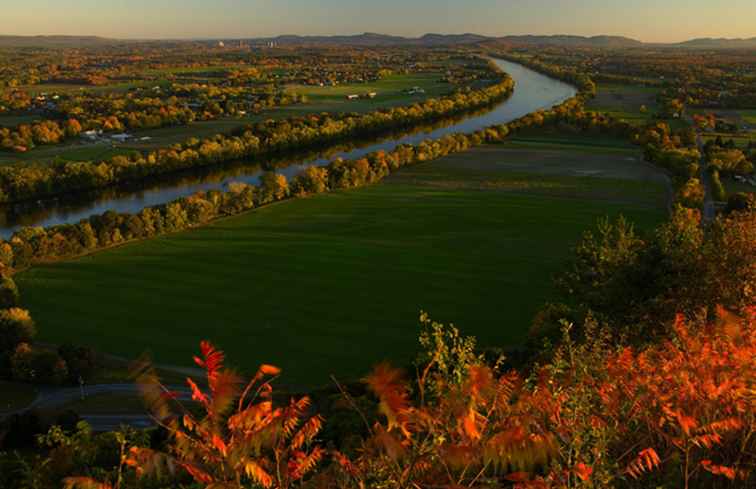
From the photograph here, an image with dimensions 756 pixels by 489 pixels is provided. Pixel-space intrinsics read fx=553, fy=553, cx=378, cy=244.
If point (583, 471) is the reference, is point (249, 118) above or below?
below

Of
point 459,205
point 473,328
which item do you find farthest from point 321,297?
point 459,205

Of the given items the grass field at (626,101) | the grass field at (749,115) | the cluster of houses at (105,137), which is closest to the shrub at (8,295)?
the cluster of houses at (105,137)

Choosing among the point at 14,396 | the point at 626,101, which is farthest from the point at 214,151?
the point at 626,101

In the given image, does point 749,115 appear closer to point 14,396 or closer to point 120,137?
point 120,137

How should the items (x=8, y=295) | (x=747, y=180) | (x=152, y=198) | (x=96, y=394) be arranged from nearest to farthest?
(x=96, y=394) → (x=8, y=295) → (x=747, y=180) → (x=152, y=198)

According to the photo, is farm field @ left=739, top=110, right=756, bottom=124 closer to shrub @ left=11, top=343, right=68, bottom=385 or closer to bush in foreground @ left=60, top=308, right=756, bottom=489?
bush in foreground @ left=60, top=308, right=756, bottom=489

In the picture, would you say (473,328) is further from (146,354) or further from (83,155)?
(83,155)

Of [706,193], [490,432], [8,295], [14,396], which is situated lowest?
[14,396]

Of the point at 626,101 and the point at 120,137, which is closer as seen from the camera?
the point at 120,137

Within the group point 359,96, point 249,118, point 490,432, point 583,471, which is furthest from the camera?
point 359,96
